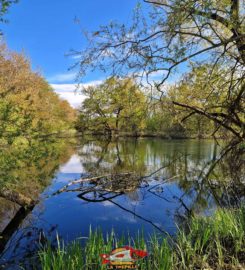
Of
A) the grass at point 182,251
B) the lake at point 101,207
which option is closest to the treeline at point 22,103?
the lake at point 101,207

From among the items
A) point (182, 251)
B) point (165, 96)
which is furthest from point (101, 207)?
point (182, 251)

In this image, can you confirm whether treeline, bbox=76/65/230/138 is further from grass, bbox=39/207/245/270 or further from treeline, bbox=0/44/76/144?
grass, bbox=39/207/245/270

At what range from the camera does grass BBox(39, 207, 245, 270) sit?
2.91 metres

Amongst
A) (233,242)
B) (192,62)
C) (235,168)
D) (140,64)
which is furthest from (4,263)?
(235,168)

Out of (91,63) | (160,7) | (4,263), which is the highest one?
(160,7)

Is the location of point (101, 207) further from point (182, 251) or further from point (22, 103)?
point (22, 103)

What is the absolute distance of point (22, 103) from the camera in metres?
17.0

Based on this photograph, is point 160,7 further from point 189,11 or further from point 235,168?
point 235,168

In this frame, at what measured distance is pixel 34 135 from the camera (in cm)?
560

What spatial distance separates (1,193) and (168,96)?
4814 mm

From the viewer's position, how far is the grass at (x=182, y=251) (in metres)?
2.91

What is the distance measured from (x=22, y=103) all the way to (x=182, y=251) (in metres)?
15.7

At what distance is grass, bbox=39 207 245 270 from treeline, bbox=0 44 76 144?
2555 millimetres

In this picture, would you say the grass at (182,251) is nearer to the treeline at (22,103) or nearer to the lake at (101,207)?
the lake at (101,207)
